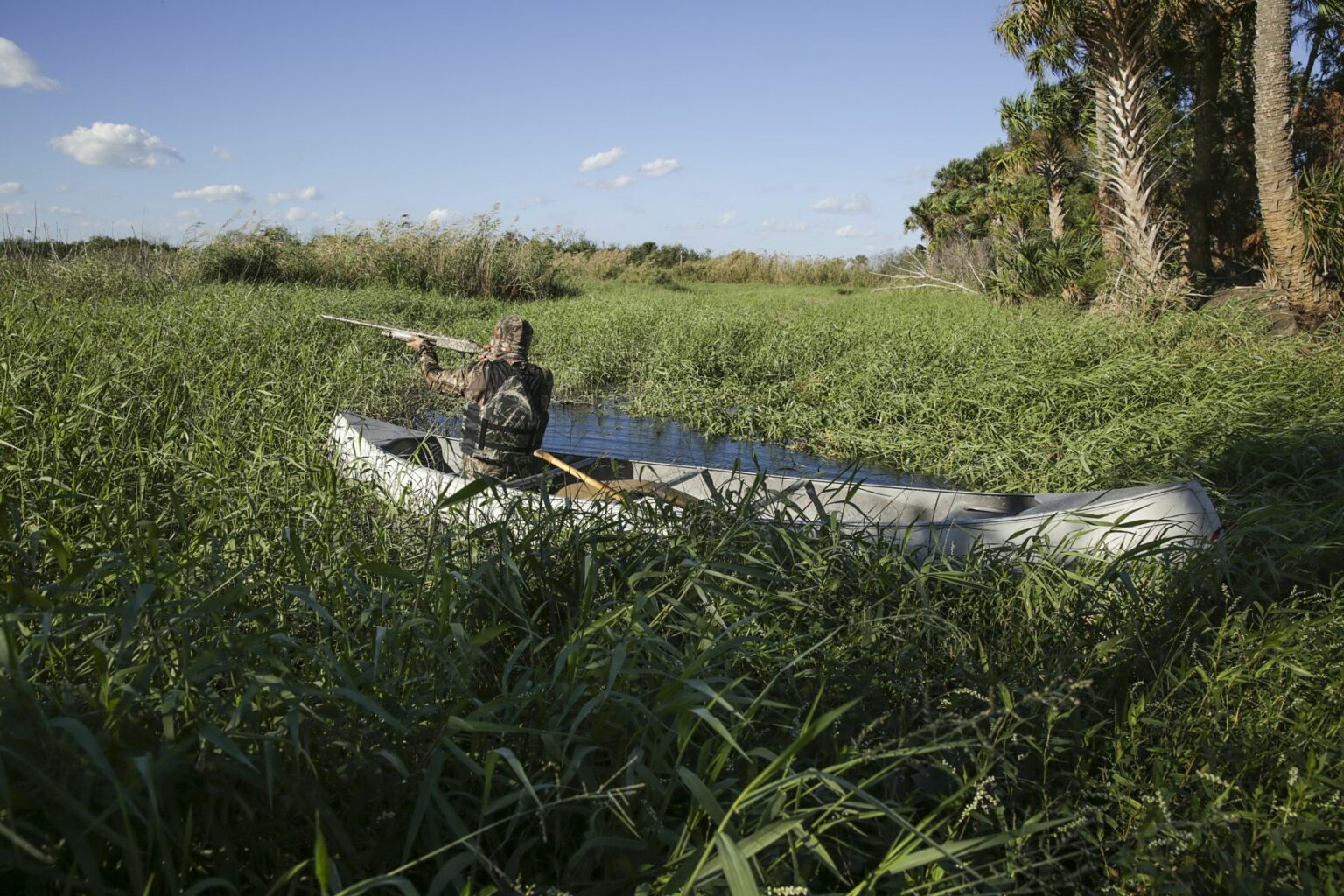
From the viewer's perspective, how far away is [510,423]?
5867 mm

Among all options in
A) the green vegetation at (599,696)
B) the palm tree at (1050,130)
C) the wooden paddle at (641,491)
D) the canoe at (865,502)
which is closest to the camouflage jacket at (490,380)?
the canoe at (865,502)

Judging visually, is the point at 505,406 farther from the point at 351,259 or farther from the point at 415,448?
the point at 351,259

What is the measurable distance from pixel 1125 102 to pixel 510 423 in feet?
38.8

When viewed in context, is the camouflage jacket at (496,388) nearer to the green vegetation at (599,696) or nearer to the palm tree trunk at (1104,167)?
the green vegetation at (599,696)

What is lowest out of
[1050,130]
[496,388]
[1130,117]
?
[496,388]

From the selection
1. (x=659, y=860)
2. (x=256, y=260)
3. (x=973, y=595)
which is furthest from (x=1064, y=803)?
(x=256, y=260)

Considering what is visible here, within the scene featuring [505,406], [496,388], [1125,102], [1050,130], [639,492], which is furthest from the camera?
[1050,130]

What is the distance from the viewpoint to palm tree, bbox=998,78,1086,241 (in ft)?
75.1

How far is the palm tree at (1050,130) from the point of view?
2289 centimetres

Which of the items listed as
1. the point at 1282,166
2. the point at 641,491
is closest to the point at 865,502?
the point at 641,491

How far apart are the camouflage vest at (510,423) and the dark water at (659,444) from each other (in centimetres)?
203

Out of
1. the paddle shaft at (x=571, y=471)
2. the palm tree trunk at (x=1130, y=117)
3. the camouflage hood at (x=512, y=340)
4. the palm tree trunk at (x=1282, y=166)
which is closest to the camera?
the paddle shaft at (x=571, y=471)

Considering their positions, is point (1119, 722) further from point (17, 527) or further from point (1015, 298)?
point (1015, 298)

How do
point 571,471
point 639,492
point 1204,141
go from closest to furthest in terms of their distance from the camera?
point 639,492 < point 571,471 < point 1204,141
